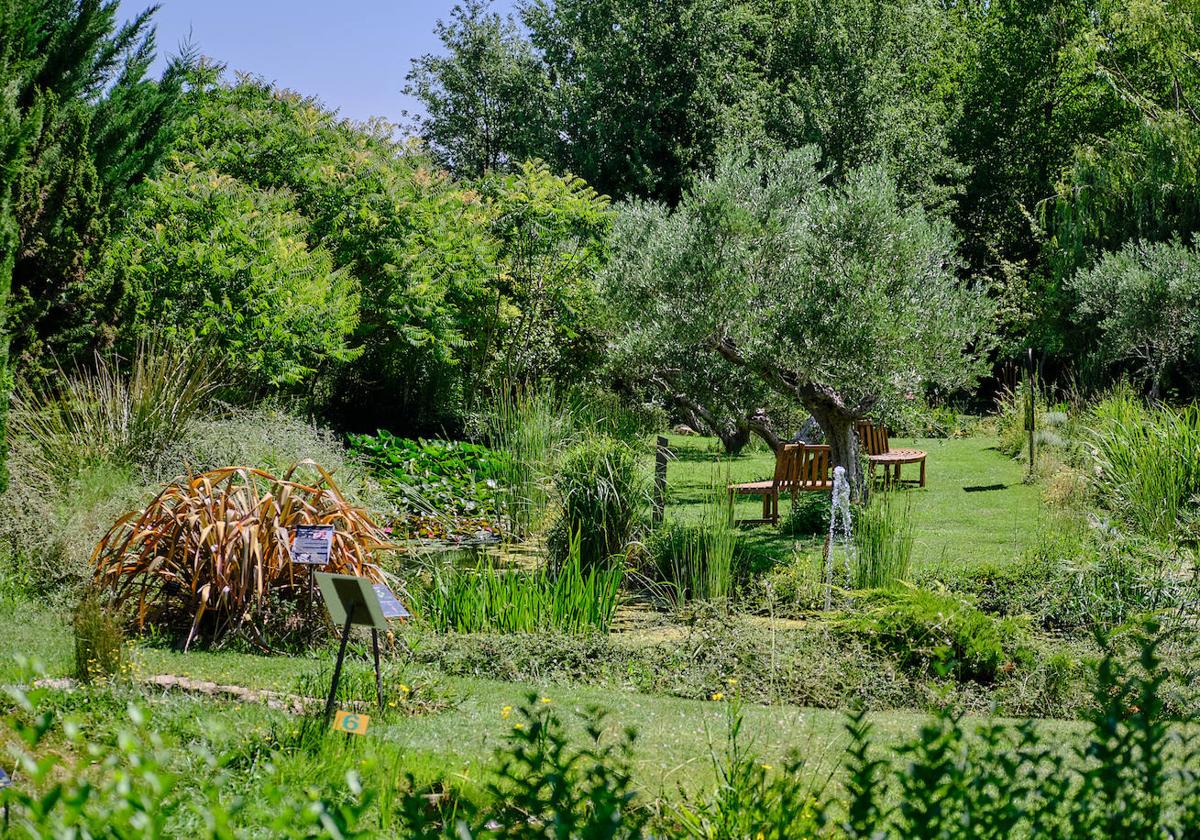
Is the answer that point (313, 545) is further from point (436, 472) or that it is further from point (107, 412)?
point (436, 472)

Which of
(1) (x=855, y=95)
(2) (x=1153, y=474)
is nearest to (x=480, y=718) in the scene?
(2) (x=1153, y=474)

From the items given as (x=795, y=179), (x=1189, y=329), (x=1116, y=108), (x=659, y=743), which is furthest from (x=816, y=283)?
(x=1116, y=108)

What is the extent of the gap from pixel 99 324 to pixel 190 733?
6.85 meters

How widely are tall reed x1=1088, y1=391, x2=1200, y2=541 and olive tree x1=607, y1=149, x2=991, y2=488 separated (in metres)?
1.46

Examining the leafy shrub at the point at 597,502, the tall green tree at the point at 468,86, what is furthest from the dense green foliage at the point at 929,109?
the leafy shrub at the point at 597,502

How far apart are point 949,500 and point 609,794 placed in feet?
36.9

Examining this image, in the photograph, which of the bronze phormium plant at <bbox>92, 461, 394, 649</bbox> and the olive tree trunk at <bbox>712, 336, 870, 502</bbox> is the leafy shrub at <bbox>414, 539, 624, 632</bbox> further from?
the olive tree trunk at <bbox>712, 336, 870, 502</bbox>

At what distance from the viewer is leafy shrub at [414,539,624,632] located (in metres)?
7.29

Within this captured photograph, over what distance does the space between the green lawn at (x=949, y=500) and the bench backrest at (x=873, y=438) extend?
73 cm

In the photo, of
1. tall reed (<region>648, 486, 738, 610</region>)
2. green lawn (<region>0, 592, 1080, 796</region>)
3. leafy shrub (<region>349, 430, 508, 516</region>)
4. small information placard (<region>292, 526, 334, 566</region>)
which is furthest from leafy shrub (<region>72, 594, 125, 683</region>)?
leafy shrub (<region>349, 430, 508, 516</region>)

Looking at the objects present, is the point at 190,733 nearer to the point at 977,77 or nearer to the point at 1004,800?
the point at 1004,800

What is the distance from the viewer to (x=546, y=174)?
55.2 ft

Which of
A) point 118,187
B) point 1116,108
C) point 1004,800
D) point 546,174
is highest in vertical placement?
point 1116,108

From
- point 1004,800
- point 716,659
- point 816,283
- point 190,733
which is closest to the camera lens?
point 1004,800
